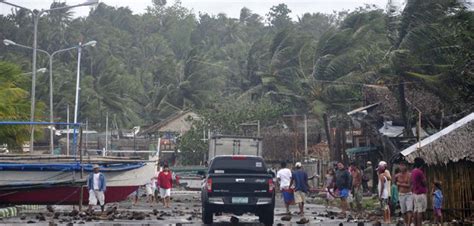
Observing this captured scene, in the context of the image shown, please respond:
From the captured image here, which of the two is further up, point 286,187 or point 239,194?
point 286,187

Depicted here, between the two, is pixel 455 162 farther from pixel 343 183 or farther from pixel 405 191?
pixel 343 183

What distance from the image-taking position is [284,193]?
94.3 feet

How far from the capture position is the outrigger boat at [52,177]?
28547mm

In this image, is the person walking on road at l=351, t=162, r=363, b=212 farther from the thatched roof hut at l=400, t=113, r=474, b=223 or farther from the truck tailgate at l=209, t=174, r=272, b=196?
the truck tailgate at l=209, t=174, r=272, b=196

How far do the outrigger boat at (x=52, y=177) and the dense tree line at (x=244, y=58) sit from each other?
11.9 metres

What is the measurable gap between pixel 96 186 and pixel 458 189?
11449mm

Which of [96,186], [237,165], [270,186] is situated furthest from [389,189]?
[96,186]

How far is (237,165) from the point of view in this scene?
24.4 metres

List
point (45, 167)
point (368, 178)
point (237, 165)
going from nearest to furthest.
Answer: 1. point (237, 165)
2. point (45, 167)
3. point (368, 178)

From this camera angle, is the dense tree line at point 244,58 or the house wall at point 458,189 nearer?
the house wall at point 458,189

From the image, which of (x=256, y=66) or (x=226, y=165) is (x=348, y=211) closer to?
(x=226, y=165)

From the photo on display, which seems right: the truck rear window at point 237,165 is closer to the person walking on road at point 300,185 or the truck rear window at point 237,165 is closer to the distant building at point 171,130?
the person walking on road at point 300,185

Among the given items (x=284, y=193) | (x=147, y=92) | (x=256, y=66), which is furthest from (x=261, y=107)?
(x=284, y=193)

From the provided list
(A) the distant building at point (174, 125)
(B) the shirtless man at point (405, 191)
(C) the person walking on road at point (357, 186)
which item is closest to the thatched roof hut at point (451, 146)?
(B) the shirtless man at point (405, 191)
